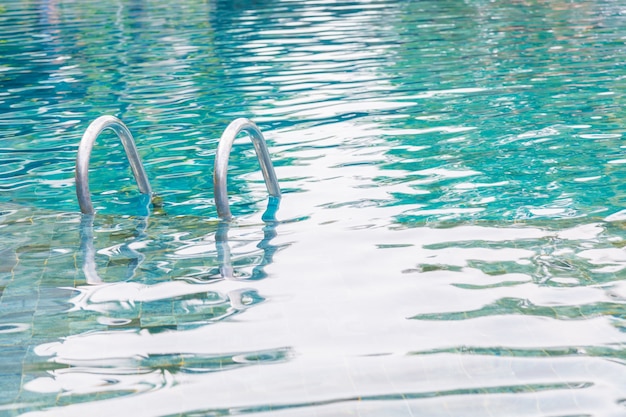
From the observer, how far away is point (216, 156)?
5547 mm

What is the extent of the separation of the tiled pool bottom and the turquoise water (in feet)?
0.05

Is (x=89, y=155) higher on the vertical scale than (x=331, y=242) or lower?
higher

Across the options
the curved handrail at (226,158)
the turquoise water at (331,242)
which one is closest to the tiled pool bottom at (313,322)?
the turquoise water at (331,242)

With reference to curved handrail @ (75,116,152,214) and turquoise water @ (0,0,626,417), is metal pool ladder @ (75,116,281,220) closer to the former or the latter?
curved handrail @ (75,116,152,214)

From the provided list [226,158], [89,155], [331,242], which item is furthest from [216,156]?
[331,242]

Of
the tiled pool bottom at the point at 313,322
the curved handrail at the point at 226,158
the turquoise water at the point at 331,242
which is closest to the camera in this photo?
the tiled pool bottom at the point at 313,322

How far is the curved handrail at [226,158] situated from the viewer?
549cm

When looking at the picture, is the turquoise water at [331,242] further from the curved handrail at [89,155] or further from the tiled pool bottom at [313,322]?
the curved handrail at [89,155]

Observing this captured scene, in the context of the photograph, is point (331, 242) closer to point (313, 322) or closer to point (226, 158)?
point (226, 158)

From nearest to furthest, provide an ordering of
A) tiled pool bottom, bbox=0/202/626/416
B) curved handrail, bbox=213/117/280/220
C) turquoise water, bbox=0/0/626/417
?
1. tiled pool bottom, bbox=0/202/626/416
2. turquoise water, bbox=0/0/626/417
3. curved handrail, bbox=213/117/280/220

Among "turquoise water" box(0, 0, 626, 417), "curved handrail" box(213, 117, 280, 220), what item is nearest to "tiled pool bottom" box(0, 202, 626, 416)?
"turquoise water" box(0, 0, 626, 417)

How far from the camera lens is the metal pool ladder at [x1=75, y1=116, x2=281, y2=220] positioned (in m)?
5.51

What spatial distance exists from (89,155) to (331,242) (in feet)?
5.68

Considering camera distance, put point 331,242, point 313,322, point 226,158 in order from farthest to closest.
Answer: point 331,242 → point 226,158 → point 313,322
